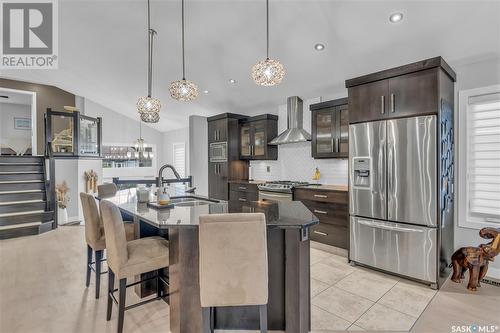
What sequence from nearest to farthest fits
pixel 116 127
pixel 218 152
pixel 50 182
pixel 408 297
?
pixel 408 297 < pixel 50 182 < pixel 218 152 < pixel 116 127

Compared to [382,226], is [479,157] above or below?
above

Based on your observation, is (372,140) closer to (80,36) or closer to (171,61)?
(171,61)

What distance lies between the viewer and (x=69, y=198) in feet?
22.2

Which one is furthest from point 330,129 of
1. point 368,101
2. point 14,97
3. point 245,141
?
point 14,97

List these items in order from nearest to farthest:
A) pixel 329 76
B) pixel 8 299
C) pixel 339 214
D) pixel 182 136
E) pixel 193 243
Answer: pixel 193 243, pixel 8 299, pixel 339 214, pixel 329 76, pixel 182 136

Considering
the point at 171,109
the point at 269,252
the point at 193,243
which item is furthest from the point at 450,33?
the point at 171,109

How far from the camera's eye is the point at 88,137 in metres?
6.64

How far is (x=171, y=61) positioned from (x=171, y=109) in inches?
98.7

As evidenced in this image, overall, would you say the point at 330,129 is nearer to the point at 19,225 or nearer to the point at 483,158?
the point at 483,158

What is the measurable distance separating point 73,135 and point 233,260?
20.7ft

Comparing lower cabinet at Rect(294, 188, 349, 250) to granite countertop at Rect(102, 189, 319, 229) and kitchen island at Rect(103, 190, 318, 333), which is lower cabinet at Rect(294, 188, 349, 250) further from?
kitchen island at Rect(103, 190, 318, 333)

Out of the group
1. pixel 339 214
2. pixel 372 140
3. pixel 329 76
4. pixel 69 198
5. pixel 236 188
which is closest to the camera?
pixel 372 140

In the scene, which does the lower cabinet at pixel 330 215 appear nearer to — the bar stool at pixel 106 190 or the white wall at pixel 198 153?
the bar stool at pixel 106 190

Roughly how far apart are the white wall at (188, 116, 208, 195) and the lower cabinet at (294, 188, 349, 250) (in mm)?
3570
